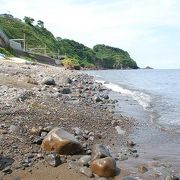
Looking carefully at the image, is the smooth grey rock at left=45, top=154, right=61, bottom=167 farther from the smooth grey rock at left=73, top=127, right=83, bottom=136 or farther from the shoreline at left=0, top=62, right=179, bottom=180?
the smooth grey rock at left=73, top=127, right=83, bottom=136

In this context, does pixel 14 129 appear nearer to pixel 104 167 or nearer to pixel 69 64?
pixel 104 167

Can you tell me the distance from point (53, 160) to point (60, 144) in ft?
1.61

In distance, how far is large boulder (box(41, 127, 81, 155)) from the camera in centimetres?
775

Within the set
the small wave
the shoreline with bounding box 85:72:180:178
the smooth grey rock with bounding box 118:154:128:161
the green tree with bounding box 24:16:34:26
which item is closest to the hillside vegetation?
the green tree with bounding box 24:16:34:26

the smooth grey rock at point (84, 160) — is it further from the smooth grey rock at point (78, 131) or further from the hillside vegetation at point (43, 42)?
the hillside vegetation at point (43, 42)

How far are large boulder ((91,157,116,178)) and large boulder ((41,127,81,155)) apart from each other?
0.81 meters

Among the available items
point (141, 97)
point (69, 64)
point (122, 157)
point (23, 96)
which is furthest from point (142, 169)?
point (69, 64)

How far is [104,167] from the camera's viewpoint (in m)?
7.01

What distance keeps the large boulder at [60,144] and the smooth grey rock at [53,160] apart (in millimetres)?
262

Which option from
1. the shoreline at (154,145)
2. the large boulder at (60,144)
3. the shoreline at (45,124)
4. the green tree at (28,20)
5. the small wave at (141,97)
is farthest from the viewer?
the green tree at (28,20)

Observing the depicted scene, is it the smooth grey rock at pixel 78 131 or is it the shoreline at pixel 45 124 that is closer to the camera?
the shoreline at pixel 45 124

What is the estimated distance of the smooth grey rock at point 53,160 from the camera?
724cm

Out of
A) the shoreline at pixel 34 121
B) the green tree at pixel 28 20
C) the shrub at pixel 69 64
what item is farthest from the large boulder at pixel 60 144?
the green tree at pixel 28 20

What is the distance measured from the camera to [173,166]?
800 cm
